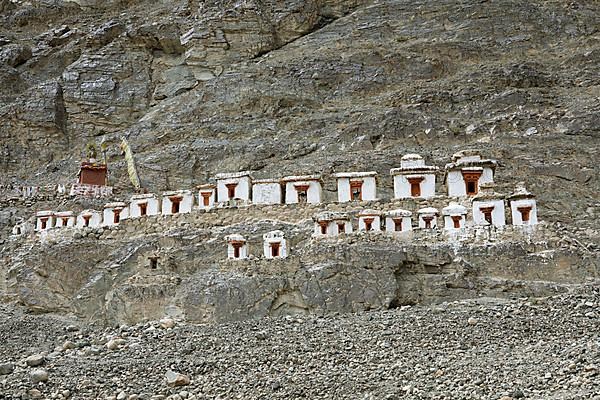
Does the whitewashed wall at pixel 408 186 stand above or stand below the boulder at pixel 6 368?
above

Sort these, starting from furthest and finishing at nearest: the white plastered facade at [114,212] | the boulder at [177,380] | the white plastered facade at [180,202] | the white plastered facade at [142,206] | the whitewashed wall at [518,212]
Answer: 1. the white plastered facade at [114,212]
2. the white plastered facade at [142,206]
3. the white plastered facade at [180,202]
4. the whitewashed wall at [518,212]
5. the boulder at [177,380]

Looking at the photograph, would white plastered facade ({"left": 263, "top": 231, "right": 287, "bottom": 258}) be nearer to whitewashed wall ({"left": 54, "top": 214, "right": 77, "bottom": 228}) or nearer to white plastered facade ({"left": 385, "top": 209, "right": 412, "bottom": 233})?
white plastered facade ({"left": 385, "top": 209, "right": 412, "bottom": 233})

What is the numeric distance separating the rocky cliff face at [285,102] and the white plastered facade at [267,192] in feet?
13.8

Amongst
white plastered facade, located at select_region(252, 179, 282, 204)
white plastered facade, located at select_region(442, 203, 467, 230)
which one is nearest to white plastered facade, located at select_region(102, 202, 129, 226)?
white plastered facade, located at select_region(252, 179, 282, 204)

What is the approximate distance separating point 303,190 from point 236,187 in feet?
9.80

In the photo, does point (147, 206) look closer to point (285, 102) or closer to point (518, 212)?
point (518, 212)

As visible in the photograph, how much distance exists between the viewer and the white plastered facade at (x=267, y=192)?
29.1 m

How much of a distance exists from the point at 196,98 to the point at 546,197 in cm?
2658

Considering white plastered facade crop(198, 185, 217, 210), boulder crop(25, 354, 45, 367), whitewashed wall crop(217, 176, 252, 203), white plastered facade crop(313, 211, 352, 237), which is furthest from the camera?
white plastered facade crop(198, 185, 217, 210)

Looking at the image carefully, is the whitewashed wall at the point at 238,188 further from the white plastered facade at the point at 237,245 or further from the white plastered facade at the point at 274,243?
the white plastered facade at the point at 274,243

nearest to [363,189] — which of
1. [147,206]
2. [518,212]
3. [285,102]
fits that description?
[518,212]

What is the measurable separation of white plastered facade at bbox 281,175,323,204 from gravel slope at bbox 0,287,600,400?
27.0 ft

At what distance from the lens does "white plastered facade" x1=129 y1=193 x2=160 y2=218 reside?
100 ft

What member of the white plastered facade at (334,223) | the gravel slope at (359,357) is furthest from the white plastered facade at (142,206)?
the gravel slope at (359,357)
